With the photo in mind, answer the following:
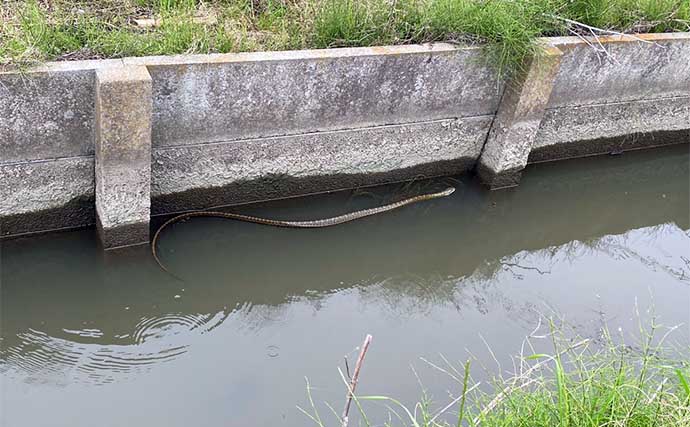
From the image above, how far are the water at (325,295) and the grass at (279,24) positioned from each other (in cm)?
125

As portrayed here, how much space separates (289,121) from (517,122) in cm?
192

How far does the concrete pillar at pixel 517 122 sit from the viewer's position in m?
5.74

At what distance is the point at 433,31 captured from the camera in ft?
18.7

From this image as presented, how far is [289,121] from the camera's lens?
5.35m

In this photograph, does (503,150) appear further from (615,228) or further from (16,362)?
(16,362)

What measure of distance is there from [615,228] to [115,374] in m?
4.30

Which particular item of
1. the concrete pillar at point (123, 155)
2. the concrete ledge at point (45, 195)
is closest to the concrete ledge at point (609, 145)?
the concrete pillar at point (123, 155)

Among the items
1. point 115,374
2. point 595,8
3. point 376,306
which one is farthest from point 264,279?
point 595,8

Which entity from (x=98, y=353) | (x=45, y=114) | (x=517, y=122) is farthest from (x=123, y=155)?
(x=517, y=122)

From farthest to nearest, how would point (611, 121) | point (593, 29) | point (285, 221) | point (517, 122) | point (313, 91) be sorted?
point (611, 121)
point (593, 29)
point (517, 122)
point (285, 221)
point (313, 91)

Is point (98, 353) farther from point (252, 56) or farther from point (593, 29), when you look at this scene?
point (593, 29)

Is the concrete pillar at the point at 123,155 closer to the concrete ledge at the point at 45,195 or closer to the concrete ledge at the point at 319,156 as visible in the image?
the concrete ledge at the point at 45,195

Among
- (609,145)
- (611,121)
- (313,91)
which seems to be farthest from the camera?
(609,145)

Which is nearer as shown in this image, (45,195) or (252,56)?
(45,195)
